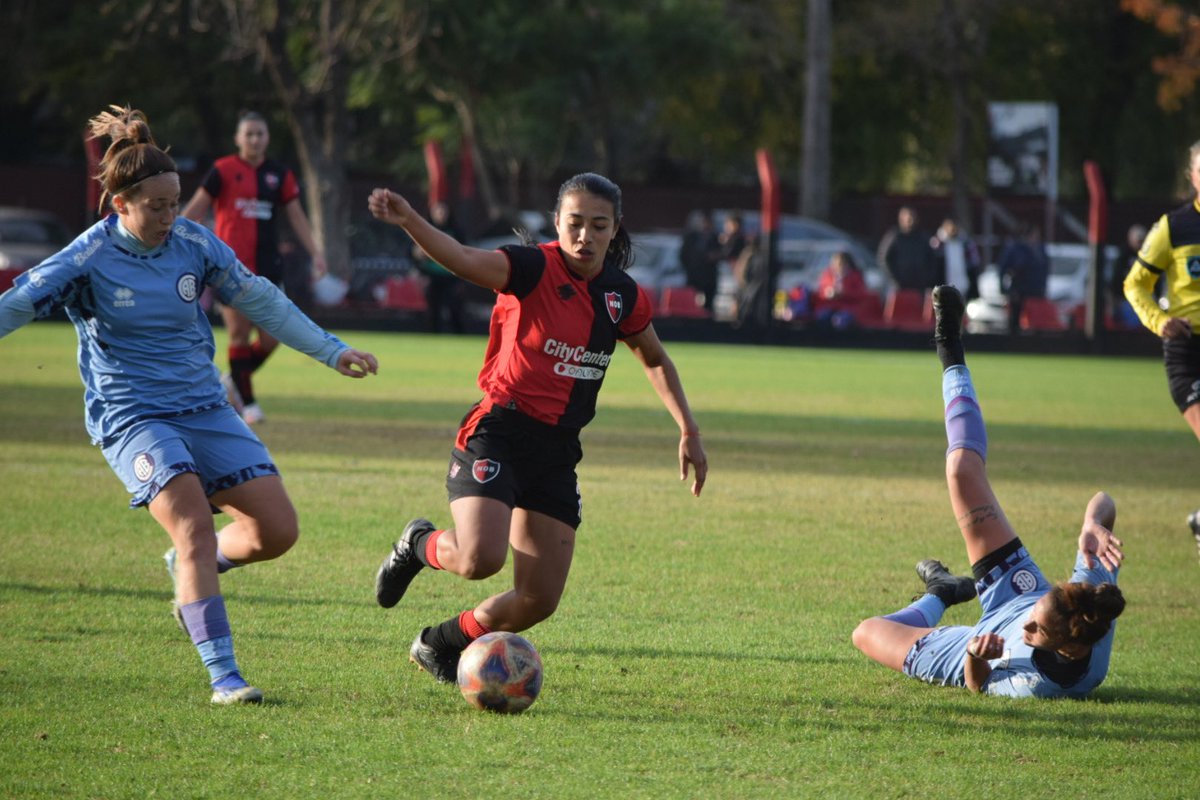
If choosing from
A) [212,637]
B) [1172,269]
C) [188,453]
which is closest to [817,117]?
[1172,269]

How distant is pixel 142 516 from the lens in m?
8.84

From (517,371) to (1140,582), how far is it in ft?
13.1

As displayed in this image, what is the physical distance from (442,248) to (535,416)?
2.46ft

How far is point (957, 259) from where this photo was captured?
2812 cm

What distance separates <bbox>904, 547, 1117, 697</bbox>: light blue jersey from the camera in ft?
18.4

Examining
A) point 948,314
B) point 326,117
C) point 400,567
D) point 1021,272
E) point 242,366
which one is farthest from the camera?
point 326,117

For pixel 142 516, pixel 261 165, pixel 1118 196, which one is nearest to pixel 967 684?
pixel 142 516

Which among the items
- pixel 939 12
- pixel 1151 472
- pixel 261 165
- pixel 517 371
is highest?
pixel 939 12

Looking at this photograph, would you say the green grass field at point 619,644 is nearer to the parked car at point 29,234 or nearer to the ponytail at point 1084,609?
the ponytail at point 1084,609

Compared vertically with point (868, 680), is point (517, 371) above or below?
above

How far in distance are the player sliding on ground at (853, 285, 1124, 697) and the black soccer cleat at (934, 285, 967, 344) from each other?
0.33 meters

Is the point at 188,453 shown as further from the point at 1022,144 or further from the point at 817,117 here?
the point at 1022,144

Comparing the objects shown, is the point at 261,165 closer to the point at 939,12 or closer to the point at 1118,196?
the point at 939,12

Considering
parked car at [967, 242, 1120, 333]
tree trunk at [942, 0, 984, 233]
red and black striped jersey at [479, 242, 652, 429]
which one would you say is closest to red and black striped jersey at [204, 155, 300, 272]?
red and black striped jersey at [479, 242, 652, 429]
